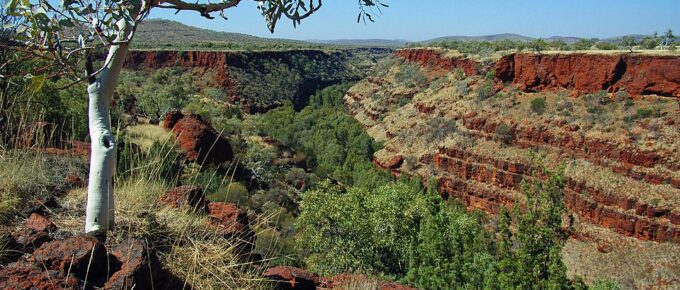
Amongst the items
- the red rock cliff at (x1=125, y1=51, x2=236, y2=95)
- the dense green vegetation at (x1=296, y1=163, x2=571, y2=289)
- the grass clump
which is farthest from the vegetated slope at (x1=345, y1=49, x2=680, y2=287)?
the red rock cliff at (x1=125, y1=51, x2=236, y2=95)

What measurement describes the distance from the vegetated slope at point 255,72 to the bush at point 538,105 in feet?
102

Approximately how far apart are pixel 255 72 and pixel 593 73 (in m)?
41.7

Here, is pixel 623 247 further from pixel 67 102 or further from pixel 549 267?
pixel 67 102

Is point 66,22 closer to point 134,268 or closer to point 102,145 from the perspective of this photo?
point 102,145

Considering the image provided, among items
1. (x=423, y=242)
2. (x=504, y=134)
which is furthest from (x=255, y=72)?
(x=423, y=242)

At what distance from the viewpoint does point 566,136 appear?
30922mm

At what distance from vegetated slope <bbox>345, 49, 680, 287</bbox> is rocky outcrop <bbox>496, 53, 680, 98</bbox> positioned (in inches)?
2.7

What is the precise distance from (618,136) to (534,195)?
19561 millimetres

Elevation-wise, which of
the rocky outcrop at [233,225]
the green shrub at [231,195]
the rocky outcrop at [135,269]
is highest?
the rocky outcrop at [135,269]

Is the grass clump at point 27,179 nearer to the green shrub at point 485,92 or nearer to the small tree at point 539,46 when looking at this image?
the green shrub at point 485,92

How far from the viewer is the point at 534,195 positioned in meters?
12.2

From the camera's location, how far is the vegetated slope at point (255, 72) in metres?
58.3

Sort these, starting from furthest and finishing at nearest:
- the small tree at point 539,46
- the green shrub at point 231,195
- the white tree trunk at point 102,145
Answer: the small tree at point 539,46 → the green shrub at point 231,195 → the white tree trunk at point 102,145

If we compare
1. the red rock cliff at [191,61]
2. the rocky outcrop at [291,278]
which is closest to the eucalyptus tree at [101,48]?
the rocky outcrop at [291,278]
